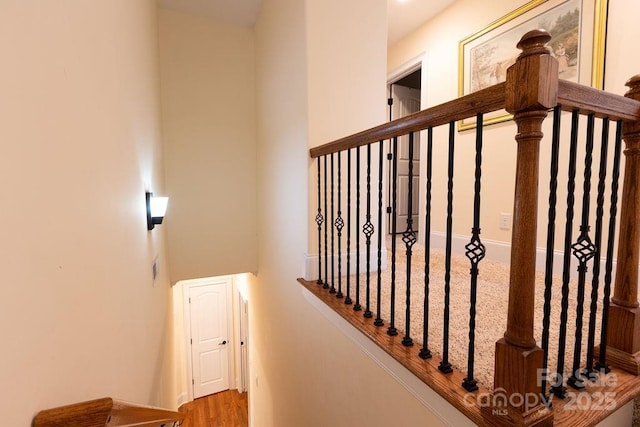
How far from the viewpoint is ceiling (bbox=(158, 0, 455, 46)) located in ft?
9.45

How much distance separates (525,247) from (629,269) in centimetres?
68

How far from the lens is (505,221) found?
2.47m

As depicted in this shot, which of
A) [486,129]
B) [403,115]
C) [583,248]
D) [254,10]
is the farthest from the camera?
[403,115]

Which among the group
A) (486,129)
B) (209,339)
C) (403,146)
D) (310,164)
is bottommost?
(209,339)

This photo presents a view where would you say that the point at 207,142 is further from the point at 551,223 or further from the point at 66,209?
the point at 551,223

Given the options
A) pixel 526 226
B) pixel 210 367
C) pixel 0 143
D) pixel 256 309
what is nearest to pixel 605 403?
pixel 526 226

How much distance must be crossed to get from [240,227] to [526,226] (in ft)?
10.6

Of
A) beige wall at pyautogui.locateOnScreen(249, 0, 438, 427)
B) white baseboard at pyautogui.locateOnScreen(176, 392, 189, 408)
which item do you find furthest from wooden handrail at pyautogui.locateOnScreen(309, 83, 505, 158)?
white baseboard at pyautogui.locateOnScreen(176, 392, 189, 408)

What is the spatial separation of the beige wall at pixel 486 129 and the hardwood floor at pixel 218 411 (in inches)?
174

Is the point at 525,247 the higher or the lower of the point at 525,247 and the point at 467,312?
the higher

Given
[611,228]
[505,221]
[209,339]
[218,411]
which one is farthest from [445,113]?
[218,411]

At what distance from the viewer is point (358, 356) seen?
1.57 metres

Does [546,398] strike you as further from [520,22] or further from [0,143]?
[520,22]

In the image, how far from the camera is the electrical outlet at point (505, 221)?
2449mm
